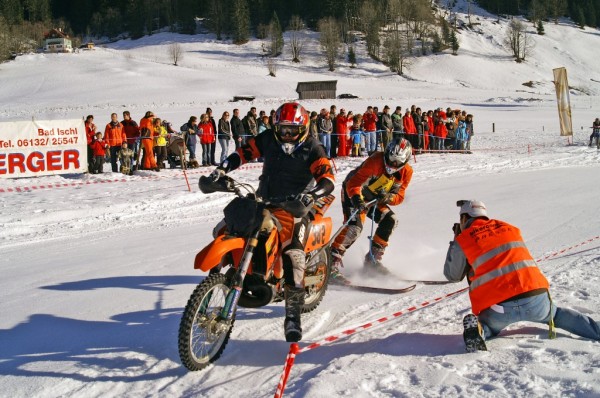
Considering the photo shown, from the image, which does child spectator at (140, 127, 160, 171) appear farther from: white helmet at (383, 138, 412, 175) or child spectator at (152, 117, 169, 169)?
white helmet at (383, 138, 412, 175)

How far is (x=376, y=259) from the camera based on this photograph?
7723 mm

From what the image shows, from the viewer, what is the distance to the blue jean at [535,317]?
14.8 feet

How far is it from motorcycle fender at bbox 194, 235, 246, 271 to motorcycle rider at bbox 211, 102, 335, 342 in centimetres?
64

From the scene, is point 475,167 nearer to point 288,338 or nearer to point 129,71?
point 288,338

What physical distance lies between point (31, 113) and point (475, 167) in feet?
132

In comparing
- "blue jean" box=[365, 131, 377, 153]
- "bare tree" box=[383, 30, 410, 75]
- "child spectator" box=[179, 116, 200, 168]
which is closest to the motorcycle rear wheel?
"child spectator" box=[179, 116, 200, 168]

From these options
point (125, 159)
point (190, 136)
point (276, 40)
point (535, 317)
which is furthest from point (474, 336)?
point (276, 40)

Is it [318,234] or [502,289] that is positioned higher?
[318,234]

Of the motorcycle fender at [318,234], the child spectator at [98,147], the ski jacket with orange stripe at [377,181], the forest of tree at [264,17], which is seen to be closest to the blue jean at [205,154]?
the child spectator at [98,147]

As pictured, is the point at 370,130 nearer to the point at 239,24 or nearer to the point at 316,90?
the point at 316,90

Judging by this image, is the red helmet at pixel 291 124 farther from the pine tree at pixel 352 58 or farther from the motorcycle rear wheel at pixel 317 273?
the pine tree at pixel 352 58

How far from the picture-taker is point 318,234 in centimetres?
572

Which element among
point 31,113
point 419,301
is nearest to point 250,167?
point 419,301

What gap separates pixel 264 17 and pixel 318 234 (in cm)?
12071
